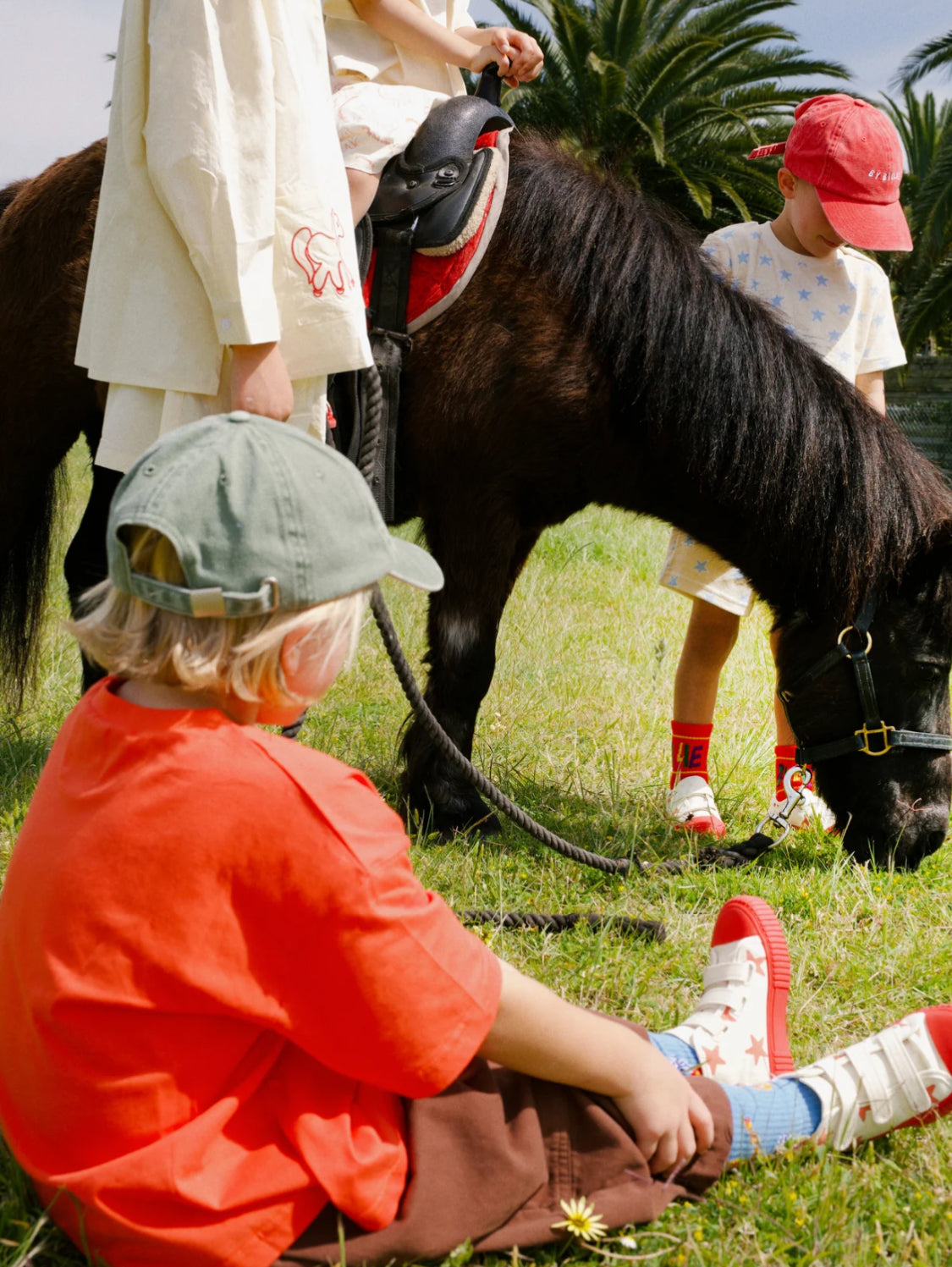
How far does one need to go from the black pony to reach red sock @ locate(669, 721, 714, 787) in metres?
0.58

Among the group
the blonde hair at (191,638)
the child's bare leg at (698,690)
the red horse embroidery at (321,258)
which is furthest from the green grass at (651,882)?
the red horse embroidery at (321,258)

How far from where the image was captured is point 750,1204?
1657 mm

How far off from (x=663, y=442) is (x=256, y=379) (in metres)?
1.27

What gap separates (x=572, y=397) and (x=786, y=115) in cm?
1204

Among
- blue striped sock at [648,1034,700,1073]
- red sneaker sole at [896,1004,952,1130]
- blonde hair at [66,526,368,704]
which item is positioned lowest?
blue striped sock at [648,1034,700,1073]

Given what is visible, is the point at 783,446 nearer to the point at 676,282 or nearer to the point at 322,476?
the point at 676,282

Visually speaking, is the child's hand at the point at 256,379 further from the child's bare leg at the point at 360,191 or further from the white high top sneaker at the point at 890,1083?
the white high top sneaker at the point at 890,1083

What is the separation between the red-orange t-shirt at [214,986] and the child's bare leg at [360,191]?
183 centimetres

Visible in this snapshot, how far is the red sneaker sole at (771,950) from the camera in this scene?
1.95 metres

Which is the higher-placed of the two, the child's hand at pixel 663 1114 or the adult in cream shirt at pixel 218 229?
the adult in cream shirt at pixel 218 229

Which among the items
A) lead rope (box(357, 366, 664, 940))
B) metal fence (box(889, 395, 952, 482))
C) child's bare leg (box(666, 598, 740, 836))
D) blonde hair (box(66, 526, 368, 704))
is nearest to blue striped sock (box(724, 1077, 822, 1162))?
lead rope (box(357, 366, 664, 940))

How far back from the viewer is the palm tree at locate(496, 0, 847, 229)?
12750 millimetres

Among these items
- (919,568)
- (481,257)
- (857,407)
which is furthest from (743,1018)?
(481,257)

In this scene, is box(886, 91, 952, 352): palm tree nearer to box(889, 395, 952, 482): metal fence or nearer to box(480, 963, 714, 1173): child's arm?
box(889, 395, 952, 482): metal fence
